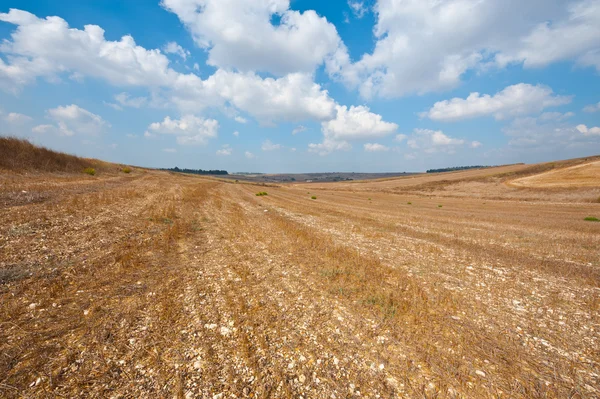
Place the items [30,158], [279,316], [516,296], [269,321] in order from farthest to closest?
[30,158]
[516,296]
[279,316]
[269,321]

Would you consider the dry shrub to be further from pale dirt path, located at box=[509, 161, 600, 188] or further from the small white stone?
pale dirt path, located at box=[509, 161, 600, 188]

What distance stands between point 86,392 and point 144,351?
3.03ft

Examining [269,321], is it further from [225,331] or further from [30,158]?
[30,158]

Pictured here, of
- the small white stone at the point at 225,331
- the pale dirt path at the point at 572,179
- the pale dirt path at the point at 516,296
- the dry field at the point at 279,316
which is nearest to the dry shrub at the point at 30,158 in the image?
→ the dry field at the point at 279,316

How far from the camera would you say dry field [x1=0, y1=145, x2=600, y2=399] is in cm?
401

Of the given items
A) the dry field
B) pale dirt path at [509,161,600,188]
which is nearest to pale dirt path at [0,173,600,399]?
the dry field

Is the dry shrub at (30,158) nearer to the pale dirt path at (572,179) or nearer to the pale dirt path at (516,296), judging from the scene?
the pale dirt path at (516,296)

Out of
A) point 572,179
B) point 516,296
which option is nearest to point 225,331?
point 516,296

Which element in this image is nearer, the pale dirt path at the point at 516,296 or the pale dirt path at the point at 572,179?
the pale dirt path at the point at 516,296

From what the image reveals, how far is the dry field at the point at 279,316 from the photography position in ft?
13.2

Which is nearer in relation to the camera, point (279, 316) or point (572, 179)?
point (279, 316)

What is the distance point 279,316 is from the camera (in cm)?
589

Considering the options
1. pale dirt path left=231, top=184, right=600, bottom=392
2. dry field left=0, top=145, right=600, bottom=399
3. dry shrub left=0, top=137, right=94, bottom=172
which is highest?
dry shrub left=0, top=137, right=94, bottom=172

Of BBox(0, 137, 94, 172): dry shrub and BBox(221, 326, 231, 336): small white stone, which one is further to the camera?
BBox(0, 137, 94, 172): dry shrub
